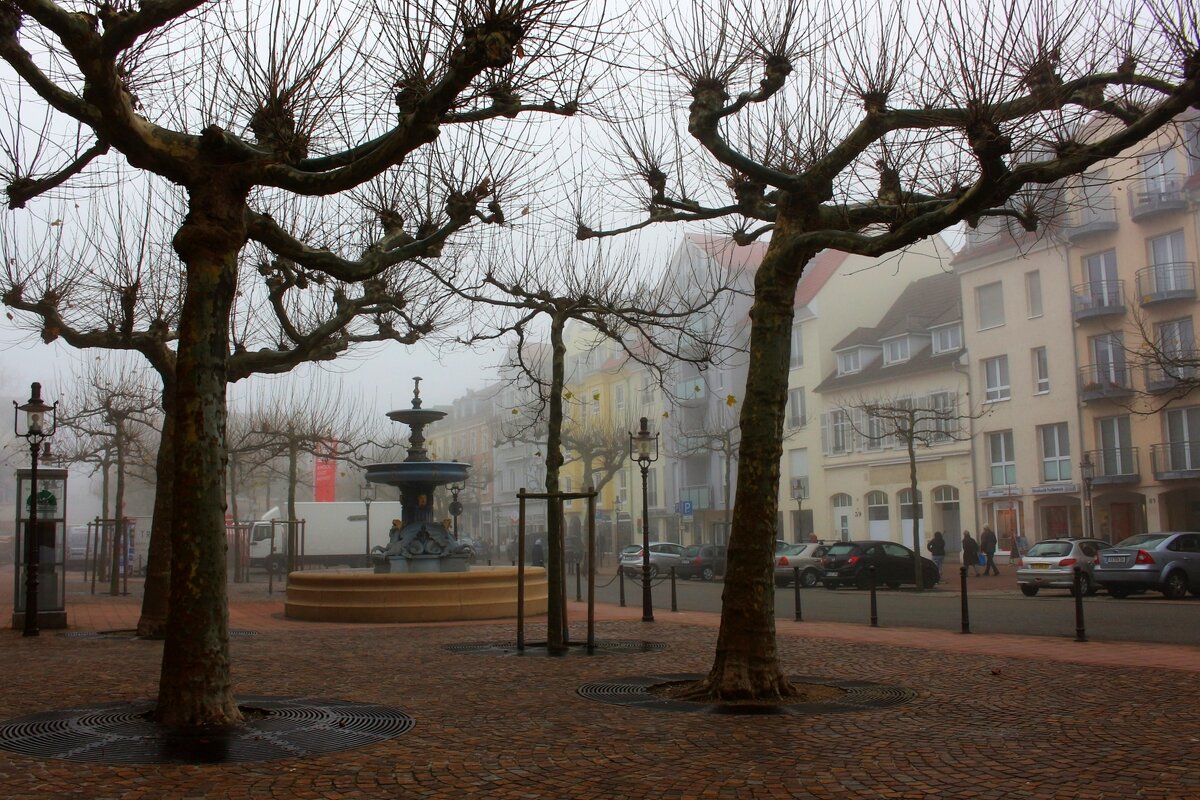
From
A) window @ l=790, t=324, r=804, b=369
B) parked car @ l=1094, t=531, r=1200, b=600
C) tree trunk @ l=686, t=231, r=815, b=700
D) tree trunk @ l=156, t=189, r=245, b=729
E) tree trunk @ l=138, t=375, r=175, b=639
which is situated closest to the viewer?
tree trunk @ l=156, t=189, r=245, b=729

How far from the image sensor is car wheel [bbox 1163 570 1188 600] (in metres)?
23.5

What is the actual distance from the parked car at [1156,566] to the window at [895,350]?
25.3 meters

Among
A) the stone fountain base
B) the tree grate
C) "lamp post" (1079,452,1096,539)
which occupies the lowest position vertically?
the tree grate

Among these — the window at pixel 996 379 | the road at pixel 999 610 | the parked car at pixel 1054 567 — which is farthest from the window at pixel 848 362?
the parked car at pixel 1054 567

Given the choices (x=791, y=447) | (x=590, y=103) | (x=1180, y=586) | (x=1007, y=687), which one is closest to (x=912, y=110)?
(x=590, y=103)

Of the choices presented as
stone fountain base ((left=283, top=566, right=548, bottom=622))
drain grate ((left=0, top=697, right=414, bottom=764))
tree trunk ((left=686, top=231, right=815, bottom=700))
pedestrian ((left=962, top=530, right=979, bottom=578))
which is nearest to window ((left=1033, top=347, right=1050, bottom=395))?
pedestrian ((left=962, top=530, right=979, bottom=578))

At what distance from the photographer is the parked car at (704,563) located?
128 ft

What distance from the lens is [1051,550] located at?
1026 inches

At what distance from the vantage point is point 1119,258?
1533 inches

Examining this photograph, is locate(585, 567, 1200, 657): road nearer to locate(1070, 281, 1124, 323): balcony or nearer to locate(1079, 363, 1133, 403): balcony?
locate(1079, 363, 1133, 403): balcony

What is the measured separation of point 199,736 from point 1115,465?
37.4m

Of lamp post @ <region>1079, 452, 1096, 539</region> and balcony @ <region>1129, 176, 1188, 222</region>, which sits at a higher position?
balcony @ <region>1129, 176, 1188, 222</region>

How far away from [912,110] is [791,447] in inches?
1799

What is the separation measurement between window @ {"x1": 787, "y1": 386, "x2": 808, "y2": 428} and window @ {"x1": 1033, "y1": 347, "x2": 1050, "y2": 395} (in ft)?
44.4
